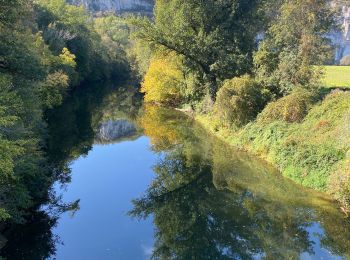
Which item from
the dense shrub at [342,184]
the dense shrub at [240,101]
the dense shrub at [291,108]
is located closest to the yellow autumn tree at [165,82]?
the dense shrub at [240,101]

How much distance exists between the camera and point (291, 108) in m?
30.1

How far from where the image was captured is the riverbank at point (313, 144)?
70.8 ft

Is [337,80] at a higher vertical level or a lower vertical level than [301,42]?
lower

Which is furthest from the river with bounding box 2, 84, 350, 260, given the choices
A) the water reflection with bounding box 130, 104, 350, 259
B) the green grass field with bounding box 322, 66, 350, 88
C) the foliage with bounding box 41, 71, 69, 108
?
the green grass field with bounding box 322, 66, 350, 88

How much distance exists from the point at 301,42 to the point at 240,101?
21.4ft

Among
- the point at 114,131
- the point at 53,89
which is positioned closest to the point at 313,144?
the point at 114,131

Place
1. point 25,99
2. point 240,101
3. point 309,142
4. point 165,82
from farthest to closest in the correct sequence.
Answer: point 165,82
point 240,101
point 309,142
point 25,99

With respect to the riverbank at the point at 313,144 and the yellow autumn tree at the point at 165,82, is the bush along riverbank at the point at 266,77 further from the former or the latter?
the yellow autumn tree at the point at 165,82

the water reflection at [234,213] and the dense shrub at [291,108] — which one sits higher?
the dense shrub at [291,108]

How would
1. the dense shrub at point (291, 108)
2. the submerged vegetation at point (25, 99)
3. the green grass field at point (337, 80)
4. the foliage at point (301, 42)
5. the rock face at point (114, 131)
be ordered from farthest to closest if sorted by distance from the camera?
the rock face at point (114, 131) → the green grass field at point (337, 80) → the foliage at point (301, 42) → the dense shrub at point (291, 108) → the submerged vegetation at point (25, 99)

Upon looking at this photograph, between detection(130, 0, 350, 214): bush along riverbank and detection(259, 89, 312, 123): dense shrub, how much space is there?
71mm

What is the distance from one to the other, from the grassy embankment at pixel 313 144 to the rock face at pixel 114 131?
11329 mm

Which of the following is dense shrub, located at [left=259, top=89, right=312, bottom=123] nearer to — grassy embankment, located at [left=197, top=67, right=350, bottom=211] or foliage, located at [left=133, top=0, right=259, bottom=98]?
grassy embankment, located at [left=197, top=67, right=350, bottom=211]

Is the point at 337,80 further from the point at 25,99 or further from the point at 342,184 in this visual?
the point at 25,99
